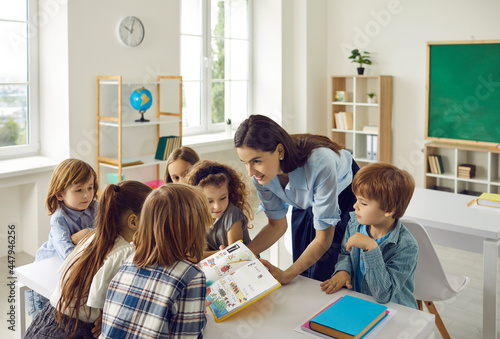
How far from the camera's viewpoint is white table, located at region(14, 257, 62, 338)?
176 cm

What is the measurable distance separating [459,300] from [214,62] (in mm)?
3580

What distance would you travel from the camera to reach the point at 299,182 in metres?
1.92

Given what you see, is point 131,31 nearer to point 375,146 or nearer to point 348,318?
point 375,146

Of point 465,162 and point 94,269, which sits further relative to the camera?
point 465,162

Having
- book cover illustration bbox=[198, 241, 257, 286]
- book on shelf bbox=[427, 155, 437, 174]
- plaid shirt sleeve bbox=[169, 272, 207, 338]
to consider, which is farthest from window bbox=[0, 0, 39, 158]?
book on shelf bbox=[427, 155, 437, 174]

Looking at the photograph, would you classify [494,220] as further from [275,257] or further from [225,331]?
[225,331]

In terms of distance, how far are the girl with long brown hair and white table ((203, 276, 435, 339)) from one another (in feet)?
1.08

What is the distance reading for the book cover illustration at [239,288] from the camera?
1.51 meters

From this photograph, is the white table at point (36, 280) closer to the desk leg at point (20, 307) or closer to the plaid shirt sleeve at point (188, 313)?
the desk leg at point (20, 307)

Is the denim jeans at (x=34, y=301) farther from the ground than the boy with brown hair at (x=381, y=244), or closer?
closer

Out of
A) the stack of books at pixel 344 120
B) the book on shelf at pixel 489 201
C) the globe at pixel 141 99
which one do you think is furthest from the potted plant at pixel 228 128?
the book on shelf at pixel 489 201

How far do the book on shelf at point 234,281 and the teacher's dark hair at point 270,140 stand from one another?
34cm

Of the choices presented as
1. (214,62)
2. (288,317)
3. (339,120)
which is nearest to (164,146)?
(214,62)

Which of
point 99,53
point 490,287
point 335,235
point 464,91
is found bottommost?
point 490,287
